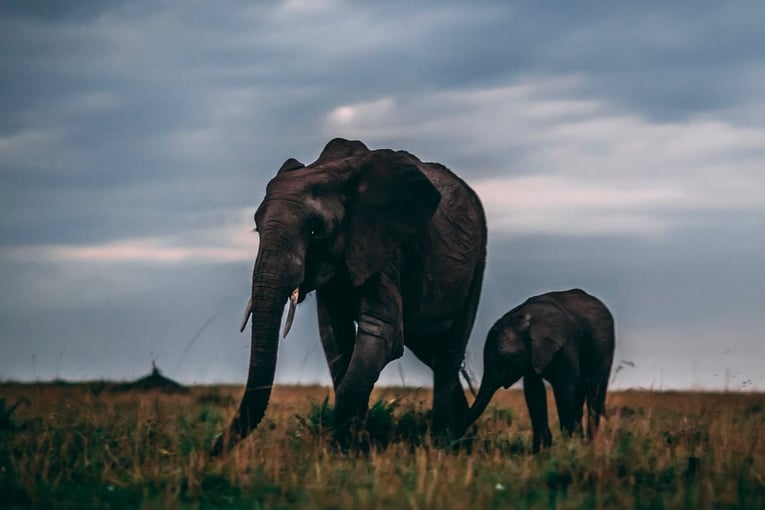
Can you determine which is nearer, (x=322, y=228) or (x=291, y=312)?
(x=291, y=312)

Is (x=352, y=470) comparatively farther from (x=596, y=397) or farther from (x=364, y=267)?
(x=596, y=397)

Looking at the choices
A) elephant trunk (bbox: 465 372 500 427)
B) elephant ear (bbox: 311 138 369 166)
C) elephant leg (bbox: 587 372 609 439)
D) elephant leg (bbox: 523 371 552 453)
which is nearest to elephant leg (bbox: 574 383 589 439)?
elephant leg (bbox: 587 372 609 439)

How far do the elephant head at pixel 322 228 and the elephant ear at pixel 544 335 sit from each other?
79.3 inches

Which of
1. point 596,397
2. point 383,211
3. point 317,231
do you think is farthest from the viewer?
point 596,397

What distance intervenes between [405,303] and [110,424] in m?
3.38

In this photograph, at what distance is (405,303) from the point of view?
40.9 feet

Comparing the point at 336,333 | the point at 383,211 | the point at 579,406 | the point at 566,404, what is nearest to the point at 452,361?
the point at 566,404

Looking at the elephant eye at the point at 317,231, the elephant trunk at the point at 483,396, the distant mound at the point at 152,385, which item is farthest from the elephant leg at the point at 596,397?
the distant mound at the point at 152,385

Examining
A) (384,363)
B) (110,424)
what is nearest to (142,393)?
(110,424)

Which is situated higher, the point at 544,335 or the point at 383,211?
the point at 383,211

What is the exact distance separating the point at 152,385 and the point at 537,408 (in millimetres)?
11101

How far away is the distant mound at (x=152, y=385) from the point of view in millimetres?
21766

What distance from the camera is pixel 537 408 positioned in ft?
42.3

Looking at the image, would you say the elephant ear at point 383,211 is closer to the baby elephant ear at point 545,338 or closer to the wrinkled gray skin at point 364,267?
the wrinkled gray skin at point 364,267
